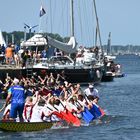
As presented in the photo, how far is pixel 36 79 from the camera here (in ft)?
163

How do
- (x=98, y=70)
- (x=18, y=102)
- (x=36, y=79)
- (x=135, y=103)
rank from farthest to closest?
(x=98, y=70)
(x=36, y=79)
(x=135, y=103)
(x=18, y=102)

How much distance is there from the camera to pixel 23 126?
26.1m

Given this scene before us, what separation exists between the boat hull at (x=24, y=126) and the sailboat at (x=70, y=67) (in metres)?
23.7

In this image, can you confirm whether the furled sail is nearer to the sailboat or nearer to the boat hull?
the sailboat

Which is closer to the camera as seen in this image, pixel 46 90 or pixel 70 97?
pixel 70 97

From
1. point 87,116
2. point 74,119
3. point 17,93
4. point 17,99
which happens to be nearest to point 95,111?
point 87,116

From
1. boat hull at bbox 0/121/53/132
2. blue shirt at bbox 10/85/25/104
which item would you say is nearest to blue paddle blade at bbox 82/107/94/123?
boat hull at bbox 0/121/53/132

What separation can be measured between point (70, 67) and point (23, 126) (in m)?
27.6

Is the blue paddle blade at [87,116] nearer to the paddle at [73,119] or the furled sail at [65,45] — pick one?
the paddle at [73,119]

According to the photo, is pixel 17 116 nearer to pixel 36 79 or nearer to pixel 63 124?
pixel 63 124

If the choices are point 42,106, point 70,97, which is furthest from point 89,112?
point 42,106

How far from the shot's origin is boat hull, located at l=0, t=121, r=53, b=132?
25636mm

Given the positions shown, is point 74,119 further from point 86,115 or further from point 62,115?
point 86,115

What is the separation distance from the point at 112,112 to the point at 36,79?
1440 cm
